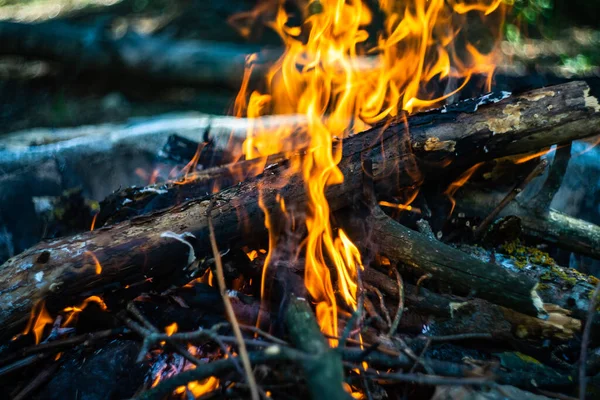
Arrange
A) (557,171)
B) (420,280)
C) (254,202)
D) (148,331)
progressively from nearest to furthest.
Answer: (148,331), (420,280), (254,202), (557,171)

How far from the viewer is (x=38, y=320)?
6.73 ft

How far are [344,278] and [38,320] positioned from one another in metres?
1.45

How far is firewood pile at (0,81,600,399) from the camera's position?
1735mm

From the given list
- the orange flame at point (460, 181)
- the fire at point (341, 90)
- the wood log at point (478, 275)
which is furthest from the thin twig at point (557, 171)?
the fire at point (341, 90)

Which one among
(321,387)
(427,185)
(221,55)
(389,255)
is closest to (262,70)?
(221,55)

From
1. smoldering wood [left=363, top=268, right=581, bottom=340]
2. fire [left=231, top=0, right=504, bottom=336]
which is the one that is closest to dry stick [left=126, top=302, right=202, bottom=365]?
fire [left=231, top=0, right=504, bottom=336]

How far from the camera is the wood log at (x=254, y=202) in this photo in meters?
2.04

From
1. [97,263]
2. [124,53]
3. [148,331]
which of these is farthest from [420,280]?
[124,53]

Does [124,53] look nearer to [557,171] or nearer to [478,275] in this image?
[557,171]

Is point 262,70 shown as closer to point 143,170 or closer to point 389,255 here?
point 143,170

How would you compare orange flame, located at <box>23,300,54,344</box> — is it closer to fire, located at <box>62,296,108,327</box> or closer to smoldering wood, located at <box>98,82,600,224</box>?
fire, located at <box>62,296,108,327</box>

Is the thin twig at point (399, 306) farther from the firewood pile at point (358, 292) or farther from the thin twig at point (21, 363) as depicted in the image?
the thin twig at point (21, 363)

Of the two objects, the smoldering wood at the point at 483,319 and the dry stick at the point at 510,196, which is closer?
the smoldering wood at the point at 483,319

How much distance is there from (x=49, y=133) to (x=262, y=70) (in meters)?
2.90
